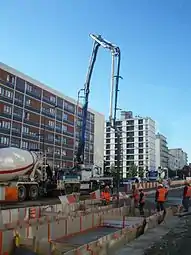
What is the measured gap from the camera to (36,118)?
82.1 meters

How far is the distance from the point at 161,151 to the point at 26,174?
146 m

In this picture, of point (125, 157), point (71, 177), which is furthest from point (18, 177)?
point (125, 157)

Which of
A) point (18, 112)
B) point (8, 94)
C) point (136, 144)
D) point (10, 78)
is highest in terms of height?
point (10, 78)

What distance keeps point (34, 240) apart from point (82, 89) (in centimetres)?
3008

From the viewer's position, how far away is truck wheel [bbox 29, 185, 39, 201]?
26803 millimetres

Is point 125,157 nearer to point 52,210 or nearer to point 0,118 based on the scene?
point 0,118

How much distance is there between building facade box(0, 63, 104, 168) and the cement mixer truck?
1108 inches

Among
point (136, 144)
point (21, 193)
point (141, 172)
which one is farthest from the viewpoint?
point (136, 144)

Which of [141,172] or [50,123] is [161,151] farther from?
[50,123]

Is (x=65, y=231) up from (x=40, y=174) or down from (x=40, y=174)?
down

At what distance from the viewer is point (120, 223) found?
1472cm

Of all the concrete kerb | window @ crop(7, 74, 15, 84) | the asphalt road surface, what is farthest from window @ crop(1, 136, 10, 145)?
the asphalt road surface

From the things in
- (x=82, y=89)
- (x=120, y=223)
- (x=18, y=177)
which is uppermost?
(x=82, y=89)

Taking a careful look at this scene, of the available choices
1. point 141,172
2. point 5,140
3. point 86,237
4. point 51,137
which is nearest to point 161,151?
point 141,172
